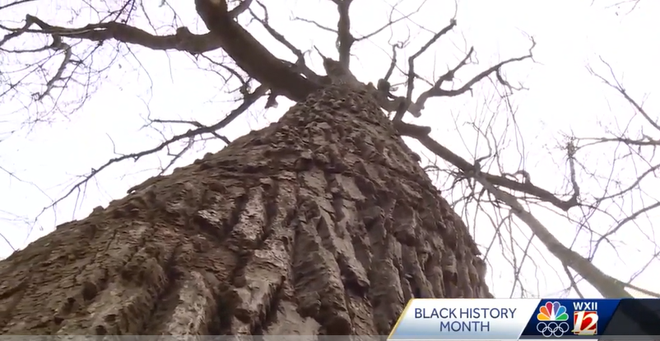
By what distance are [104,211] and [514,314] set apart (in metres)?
0.77

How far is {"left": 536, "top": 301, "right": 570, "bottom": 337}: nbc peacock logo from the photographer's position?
947mm

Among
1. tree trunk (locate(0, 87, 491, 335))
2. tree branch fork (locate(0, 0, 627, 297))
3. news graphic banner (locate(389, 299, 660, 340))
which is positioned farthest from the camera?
tree branch fork (locate(0, 0, 627, 297))

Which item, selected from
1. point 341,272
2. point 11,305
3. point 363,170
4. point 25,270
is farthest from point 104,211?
point 363,170

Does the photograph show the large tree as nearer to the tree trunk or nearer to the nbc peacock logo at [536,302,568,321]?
the tree trunk

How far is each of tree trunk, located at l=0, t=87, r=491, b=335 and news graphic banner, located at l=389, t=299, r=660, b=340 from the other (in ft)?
0.14

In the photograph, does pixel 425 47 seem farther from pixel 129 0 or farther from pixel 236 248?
pixel 236 248

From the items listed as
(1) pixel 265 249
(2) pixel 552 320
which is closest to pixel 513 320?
(2) pixel 552 320

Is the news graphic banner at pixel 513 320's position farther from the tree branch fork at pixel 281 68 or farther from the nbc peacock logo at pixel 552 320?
the tree branch fork at pixel 281 68

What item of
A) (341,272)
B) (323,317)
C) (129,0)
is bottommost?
(323,317)

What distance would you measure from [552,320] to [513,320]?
8 centimetres

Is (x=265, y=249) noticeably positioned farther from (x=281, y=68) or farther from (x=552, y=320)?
(x=281, y=68)

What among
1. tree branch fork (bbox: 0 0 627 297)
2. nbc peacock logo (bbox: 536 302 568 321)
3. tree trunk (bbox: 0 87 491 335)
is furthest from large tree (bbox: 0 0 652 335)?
tree branch fork (bbox: 0 0 627 297)

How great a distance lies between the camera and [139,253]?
29.8 inches

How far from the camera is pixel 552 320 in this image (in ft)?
3.15
